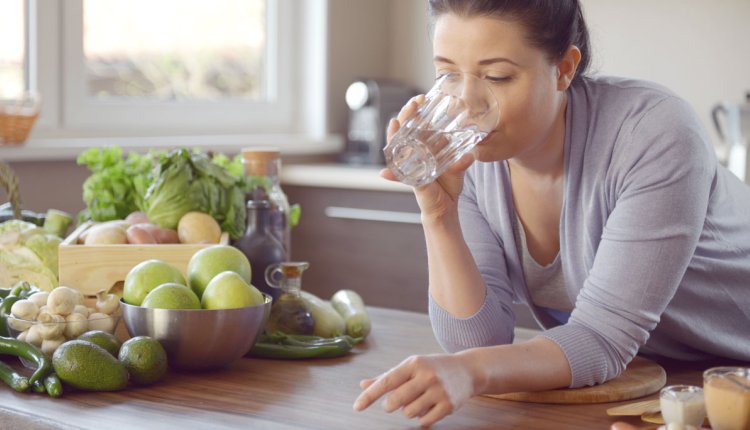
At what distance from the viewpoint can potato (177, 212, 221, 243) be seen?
5.75 feet

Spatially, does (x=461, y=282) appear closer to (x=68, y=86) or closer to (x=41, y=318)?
(x=41, y=318)

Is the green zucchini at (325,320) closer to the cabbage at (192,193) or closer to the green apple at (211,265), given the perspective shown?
the green apple at (211,265)

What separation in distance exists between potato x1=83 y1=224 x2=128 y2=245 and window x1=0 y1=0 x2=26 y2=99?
1.61 m

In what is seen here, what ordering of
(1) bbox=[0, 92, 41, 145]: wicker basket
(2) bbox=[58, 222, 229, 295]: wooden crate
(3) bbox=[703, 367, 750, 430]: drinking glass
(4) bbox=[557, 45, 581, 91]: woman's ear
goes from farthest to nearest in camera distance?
1. (1) bbox=[0, 92, 41, 145]: wicker basket
2. (2) bbox=[58, 222, 229, 295]: wooden crate
3. (4) bbox=[557, 45, 581, 91]: woman's ear
4. (3) bbox=[703, 367, 750, 430]: drinking glass

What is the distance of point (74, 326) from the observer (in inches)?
55.7

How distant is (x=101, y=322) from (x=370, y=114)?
249 centimetres

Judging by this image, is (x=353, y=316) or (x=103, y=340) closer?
(x=103, y=340)

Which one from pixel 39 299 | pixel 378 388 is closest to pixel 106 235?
pixel 39 299

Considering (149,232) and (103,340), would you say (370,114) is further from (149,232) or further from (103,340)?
(103,340)

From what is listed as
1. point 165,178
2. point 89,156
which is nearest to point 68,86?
point 89,156

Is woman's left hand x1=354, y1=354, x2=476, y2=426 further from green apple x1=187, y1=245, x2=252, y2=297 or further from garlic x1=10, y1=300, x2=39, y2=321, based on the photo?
garlic x1=10, y1=300, x2=39, y2=321

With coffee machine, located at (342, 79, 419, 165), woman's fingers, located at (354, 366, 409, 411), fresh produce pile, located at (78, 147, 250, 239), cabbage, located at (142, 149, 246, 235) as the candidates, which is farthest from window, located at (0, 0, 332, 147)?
woman's fingers, located at (354, 366, 409, 411)

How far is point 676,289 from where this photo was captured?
1.45 m

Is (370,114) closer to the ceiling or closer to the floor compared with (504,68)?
closer to the floor
